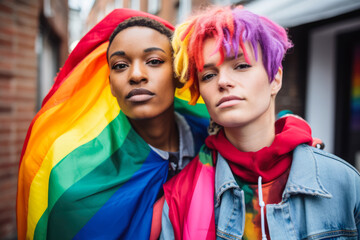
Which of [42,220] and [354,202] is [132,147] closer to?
[42,220]

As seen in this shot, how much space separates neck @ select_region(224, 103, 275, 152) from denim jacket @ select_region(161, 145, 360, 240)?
0.15m

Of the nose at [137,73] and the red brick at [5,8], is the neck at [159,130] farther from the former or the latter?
the red brick at [5,8]

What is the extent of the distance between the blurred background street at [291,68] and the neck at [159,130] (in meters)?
0.92

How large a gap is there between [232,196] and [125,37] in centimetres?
103

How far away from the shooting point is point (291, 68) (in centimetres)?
408

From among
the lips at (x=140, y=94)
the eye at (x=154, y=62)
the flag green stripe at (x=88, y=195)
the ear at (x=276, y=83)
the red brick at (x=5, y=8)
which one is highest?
the red brick at (x=5, y=8)

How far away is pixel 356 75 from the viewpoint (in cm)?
375

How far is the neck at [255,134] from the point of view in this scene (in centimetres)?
132

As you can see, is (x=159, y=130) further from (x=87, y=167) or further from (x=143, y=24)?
(x=143, y=24)

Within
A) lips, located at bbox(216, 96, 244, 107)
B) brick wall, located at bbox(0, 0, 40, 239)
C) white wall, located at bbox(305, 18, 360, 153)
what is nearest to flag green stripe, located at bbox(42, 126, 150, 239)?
lips, located at bbox(216, 96, 244, 107)

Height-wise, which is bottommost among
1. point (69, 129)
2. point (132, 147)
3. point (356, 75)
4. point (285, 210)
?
point (285, 210)

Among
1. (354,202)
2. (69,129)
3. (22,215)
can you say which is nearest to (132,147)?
(69,129)

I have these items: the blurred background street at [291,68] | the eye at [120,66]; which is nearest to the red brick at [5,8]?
the blurred background street at [291,68]

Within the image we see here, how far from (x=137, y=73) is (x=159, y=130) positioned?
432 millimetres
